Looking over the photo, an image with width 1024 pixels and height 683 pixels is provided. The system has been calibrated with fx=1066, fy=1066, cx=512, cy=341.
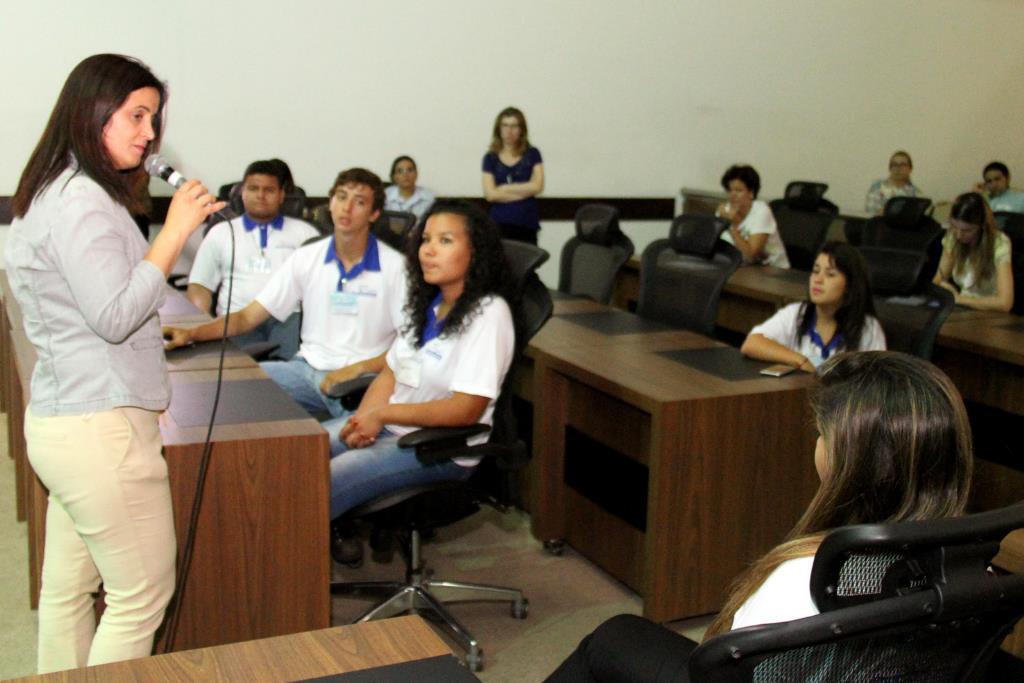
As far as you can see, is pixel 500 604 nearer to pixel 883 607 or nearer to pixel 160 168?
pixel 160 168

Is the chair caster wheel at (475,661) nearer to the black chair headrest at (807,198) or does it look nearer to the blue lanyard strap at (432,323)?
the blue lanyard strap at (432,323)

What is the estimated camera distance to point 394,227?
4496 mm

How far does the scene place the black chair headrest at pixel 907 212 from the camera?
220 inches

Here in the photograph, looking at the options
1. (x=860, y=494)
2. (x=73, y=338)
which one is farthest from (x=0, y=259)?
(x=860, y=494)

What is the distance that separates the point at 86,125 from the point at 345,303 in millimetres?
1663

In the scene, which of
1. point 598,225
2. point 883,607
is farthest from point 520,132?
point 883,607

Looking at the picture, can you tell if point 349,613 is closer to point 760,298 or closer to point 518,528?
point 518,528

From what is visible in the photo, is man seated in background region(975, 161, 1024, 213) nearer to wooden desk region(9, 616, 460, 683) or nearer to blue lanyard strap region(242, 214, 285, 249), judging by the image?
blue lanyard strap region(242, 214, 285, 249)

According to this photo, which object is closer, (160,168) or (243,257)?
(160,168)

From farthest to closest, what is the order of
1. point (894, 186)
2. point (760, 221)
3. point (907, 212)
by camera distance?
point (894, 186) < point (760, 221) < point (907, 212)

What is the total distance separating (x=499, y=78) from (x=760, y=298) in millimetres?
3273

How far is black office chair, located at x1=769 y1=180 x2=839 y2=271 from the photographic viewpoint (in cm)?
635

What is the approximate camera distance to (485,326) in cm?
269

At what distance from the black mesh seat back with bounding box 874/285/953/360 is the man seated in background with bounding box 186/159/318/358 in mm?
2142
